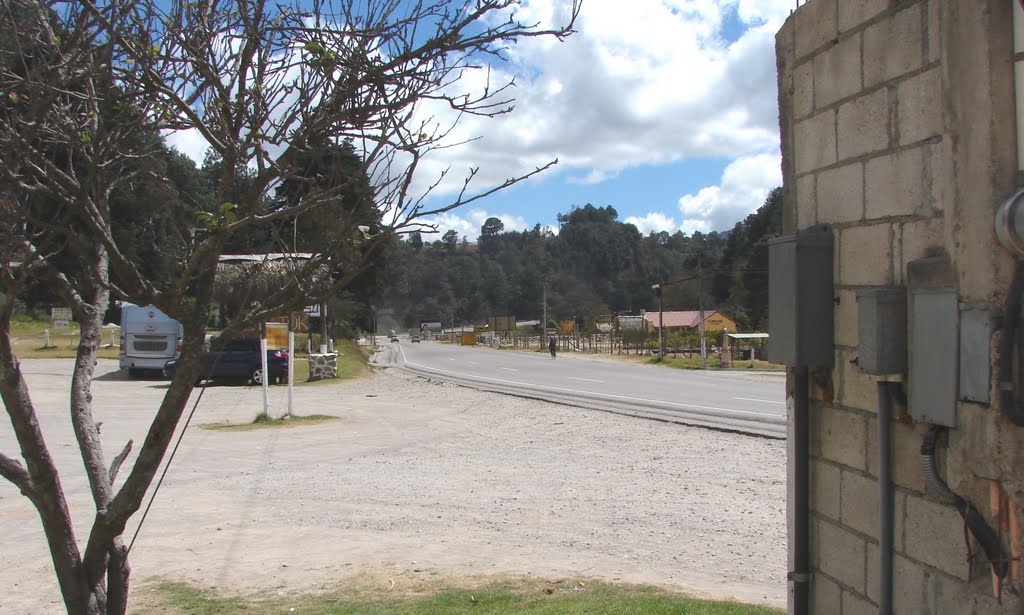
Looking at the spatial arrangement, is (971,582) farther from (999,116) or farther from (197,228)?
(197,228)

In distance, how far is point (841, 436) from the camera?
3.65 metres

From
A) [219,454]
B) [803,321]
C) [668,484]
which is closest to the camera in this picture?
[803,321]

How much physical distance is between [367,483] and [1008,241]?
8489 mm

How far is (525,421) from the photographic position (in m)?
16.3

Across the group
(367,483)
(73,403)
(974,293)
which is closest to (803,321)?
(974,293)

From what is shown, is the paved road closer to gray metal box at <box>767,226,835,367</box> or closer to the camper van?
the camper van

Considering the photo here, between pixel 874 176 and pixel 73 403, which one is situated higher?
pixel 874 176

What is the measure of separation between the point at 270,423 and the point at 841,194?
13.8 m

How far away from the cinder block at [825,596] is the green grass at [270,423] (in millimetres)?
12715

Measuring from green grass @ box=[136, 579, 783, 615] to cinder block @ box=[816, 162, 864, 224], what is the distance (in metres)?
2.59

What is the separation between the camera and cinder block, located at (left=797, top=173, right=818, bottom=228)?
3891 mm

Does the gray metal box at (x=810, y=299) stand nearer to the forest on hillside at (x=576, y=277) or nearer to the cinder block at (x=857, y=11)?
the cinder block at (x=857, y=11)

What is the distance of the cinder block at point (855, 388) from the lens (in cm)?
338

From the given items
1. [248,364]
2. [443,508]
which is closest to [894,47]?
[443,508]
